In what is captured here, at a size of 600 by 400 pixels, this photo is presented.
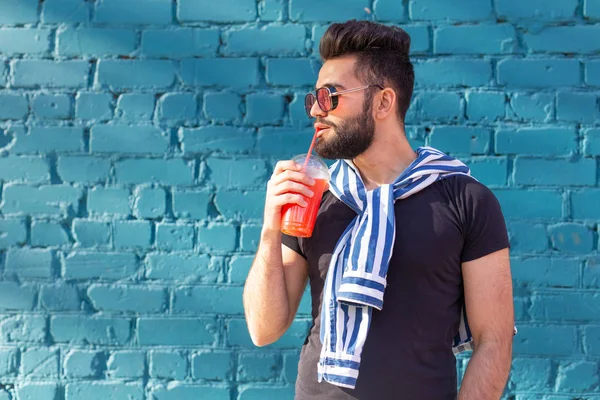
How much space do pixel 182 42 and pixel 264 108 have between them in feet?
1.46

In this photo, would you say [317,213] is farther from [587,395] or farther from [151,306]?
[587,395]

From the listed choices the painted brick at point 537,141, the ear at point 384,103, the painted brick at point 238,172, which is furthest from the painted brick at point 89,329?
the painted brick at point 537,141

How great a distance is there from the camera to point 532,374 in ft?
9.27

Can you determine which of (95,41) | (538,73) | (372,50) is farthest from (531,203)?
(95,41)

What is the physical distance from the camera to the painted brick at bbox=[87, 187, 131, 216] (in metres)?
2.95

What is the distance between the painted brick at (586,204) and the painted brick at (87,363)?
2.02 meters

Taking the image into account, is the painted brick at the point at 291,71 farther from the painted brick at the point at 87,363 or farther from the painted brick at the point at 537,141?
the painted brick at the point at 87,363

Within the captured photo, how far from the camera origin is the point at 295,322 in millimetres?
2889

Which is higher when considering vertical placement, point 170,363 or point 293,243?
point 293,243

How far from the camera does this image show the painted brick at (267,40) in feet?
9.57

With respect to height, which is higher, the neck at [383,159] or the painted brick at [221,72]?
the painted brick at [221,72]

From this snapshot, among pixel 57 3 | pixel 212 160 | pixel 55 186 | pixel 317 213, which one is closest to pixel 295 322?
pixel 212 160

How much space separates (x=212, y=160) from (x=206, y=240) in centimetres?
33

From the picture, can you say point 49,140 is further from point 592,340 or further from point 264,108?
point 592,340
